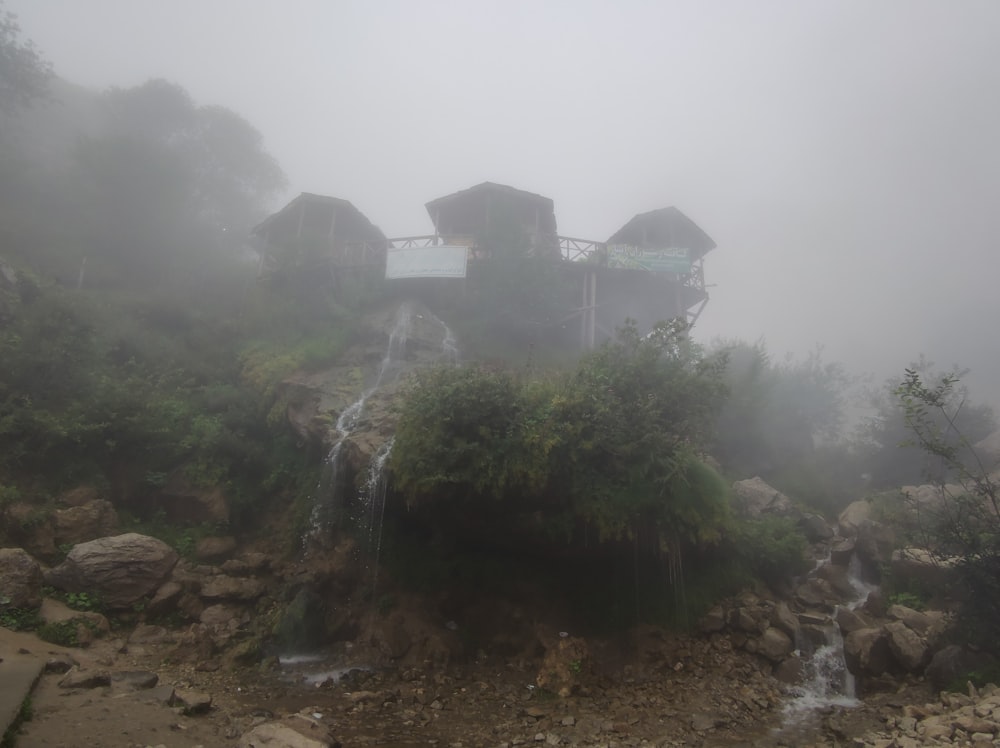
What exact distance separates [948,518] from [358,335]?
1974cm

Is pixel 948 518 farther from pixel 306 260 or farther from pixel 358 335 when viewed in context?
pixel 306 260

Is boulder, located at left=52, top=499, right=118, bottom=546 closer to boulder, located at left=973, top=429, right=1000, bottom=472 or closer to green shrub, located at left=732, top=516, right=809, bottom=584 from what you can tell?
green shrub, located at left=732, top=516, right=809, bottom=584

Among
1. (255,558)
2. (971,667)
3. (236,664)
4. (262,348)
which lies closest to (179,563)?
(255,558)

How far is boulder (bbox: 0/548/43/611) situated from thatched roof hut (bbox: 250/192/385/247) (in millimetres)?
19990

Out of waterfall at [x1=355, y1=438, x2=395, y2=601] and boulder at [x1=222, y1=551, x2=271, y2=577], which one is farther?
boulder at [x1=222, y1=551, x2=271, y2=577]

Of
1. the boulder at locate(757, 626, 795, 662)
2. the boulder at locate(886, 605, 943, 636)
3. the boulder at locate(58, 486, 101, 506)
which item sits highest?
the boulder at locate(58, 486, 101, 506)

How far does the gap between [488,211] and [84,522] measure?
785 inches

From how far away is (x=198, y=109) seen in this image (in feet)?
128

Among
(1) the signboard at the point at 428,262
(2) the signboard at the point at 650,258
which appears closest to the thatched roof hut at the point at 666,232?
(2) the signboard at the point at 650,258

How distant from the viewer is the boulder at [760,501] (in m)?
18.1

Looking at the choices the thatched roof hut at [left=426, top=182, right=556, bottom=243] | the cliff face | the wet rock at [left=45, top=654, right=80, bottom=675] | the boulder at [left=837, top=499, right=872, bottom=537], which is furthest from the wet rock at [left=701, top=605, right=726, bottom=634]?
the thatched roof hut at [left=426, top=182, right=556, bottom=243]

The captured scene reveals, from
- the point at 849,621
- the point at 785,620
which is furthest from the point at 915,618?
the point at 785,620

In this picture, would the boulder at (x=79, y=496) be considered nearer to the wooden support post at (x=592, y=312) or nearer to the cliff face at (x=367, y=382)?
the cliff face at (x=367, y=382)

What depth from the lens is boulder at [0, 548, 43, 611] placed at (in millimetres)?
10477
